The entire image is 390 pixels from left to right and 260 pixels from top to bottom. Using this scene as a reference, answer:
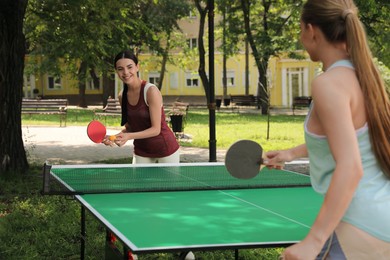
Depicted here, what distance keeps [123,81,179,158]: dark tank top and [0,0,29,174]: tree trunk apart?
191 inches

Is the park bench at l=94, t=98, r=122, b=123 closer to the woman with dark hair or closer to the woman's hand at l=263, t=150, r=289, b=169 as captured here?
the woman with dark hair

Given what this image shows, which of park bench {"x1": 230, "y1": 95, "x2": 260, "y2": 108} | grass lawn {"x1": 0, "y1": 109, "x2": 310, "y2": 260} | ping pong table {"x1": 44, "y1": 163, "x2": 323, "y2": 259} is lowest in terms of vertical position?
grass lawn {"x1": 0, "y1": 109, "x2": 310, "y2": 260}

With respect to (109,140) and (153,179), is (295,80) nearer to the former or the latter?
(109,140)

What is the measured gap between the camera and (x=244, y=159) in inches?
133

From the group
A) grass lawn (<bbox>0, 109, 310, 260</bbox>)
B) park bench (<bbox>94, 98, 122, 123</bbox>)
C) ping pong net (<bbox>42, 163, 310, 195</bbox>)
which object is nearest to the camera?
ping pong net (<bbox>42, 163, 310, 195</bbox>)

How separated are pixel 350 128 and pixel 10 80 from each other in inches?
362

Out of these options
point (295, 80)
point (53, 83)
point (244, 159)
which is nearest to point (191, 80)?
point (53, 83)

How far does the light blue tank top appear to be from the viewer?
2428mm

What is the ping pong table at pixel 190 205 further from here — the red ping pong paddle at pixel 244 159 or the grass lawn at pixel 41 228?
the grass lawn at pixel 41 228

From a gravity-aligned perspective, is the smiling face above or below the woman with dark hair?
above

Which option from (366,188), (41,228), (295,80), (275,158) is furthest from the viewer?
(295,80)

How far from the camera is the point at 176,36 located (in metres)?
53.9

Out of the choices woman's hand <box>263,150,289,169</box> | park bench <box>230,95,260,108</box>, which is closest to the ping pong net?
woman's hand <box>263,150,289,169</box>

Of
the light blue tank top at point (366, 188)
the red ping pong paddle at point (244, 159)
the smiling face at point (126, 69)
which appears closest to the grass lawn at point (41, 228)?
the smiling face at point (126, 69)
